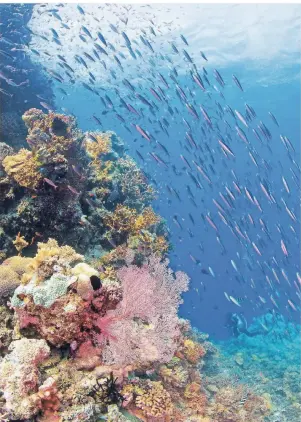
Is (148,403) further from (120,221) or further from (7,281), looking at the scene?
(120,221)

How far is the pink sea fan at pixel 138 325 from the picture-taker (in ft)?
12.8

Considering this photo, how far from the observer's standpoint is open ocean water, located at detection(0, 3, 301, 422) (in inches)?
424

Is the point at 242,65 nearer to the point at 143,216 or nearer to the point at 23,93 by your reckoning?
the point at 23,93

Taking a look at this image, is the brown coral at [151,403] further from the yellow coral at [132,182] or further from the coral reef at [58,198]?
the yellow coral at [132,182]

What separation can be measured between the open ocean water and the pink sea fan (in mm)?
866

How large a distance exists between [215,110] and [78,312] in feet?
50.1

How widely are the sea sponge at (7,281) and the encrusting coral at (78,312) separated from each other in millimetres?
20

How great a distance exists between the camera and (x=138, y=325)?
457cm

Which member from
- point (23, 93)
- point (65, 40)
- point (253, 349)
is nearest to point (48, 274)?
point (23, 93)

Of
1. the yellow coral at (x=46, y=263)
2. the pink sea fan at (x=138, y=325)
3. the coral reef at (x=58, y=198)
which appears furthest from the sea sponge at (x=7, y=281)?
the coral reef at (x=58, y=198)

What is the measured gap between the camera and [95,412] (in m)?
3.49

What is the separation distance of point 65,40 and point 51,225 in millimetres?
25244

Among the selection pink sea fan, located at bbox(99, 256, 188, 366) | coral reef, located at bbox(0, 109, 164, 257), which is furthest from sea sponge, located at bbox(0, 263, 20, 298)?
coral reef, located at bbox(0, 109, 164, 257)

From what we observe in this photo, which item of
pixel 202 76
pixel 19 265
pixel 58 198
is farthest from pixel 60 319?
pixel 202 76
